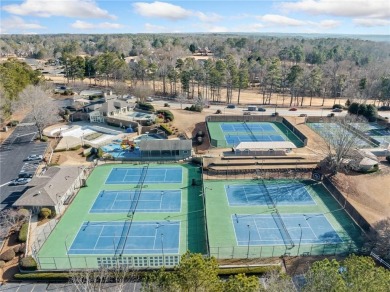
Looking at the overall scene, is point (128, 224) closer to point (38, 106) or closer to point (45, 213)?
point (45, 213)

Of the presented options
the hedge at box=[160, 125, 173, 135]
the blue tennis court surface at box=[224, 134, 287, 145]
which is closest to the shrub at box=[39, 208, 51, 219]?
the hedge at box=[160, 125, 173, 135]

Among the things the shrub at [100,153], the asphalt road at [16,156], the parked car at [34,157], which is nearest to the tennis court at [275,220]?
the shrub at [100,153]

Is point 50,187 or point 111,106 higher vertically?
point 111,106

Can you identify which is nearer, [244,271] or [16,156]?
[244,271]

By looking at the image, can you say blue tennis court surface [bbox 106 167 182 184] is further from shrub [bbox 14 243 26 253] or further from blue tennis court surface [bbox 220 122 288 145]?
shrub [bbox 14 243 26 253]

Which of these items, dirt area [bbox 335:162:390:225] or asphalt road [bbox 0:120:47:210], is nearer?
dirt area [bbox 335:162:390:225]

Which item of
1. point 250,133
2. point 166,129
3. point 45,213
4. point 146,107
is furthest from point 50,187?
point 146,107
